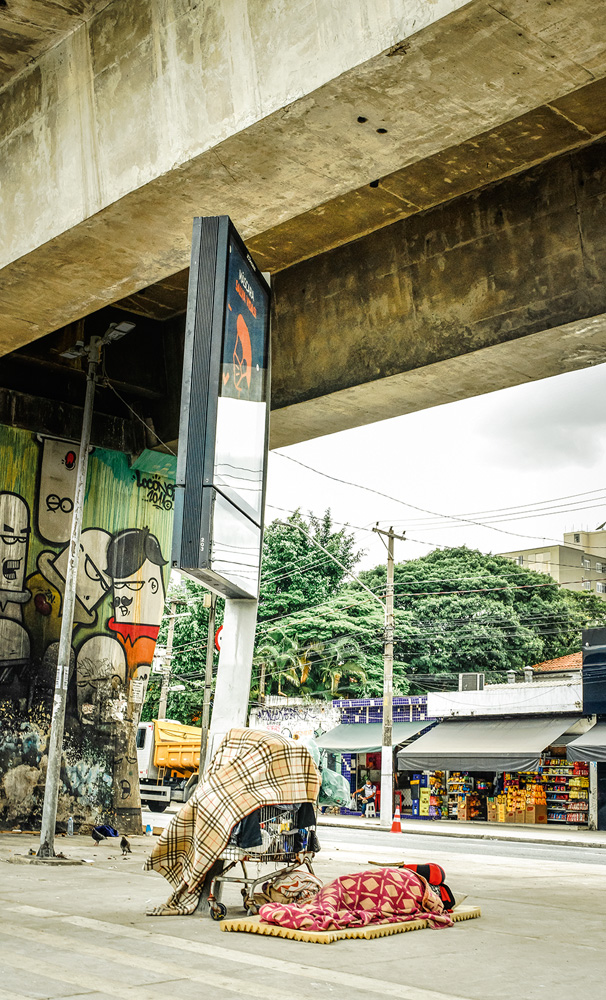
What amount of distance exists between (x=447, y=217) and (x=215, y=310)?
4461 mm

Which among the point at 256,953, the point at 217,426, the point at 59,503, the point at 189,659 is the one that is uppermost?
the point at 59,503

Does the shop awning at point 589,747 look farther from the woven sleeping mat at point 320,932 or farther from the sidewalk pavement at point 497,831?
the woven sleeping mat at point 320,932

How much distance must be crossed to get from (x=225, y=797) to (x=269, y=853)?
2.82 feet

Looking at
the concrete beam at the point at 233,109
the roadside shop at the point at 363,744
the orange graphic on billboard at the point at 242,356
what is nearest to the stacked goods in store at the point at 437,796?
the roadside shop at the point at 363,744

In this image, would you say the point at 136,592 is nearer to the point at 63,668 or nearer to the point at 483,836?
the point at 63,668

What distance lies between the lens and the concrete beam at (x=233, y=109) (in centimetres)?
584

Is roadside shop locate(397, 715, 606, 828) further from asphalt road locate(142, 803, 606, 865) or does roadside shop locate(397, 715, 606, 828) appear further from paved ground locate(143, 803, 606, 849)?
asphalt road locate(142, 803, 606, 865)

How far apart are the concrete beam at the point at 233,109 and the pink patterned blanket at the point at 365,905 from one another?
19.0ft

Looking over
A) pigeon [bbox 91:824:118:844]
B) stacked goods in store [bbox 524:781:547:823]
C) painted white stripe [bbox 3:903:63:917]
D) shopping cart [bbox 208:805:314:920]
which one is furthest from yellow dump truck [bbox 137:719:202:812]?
shopping cart [bbox 208:805:314:920]

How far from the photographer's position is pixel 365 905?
8.02 meters

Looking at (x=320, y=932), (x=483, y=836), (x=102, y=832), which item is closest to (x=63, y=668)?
(x=102, y=832)

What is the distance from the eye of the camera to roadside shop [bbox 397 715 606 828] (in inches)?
1218

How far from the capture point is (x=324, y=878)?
11.8 metres

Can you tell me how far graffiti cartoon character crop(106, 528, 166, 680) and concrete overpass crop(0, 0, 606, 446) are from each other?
4.35 meters
